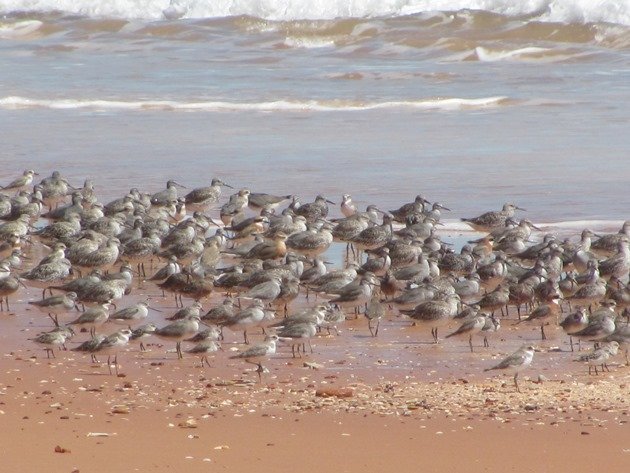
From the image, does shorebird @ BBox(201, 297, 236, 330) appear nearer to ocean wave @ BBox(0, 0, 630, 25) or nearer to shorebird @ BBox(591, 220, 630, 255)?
shorebird @ BBox(591, 220, 630, 255)

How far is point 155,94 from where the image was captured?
30.4 m

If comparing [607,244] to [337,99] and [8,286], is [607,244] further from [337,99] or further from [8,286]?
[337,99]

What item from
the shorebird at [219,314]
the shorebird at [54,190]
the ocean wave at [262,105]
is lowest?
the shorebird at [219,314]

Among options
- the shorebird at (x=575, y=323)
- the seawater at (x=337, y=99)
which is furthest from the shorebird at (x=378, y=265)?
the seawater at (x=337, y=99)

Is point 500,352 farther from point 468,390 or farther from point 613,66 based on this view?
point 613,66

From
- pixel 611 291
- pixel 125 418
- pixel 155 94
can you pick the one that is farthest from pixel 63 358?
pixel 155 94

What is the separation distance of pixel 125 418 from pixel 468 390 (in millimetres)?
2505

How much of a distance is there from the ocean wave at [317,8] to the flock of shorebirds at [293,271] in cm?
2435

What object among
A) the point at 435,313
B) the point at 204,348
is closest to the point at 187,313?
the point at 204,348

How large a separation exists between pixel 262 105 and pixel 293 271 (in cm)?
1558

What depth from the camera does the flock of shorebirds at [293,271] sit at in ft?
36.2

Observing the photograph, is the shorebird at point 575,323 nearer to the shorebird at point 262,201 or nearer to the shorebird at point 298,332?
the shorebird at point 298,332

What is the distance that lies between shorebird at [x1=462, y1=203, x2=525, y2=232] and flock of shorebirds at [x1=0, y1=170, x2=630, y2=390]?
0.02 m

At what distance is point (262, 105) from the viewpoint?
28.2m
